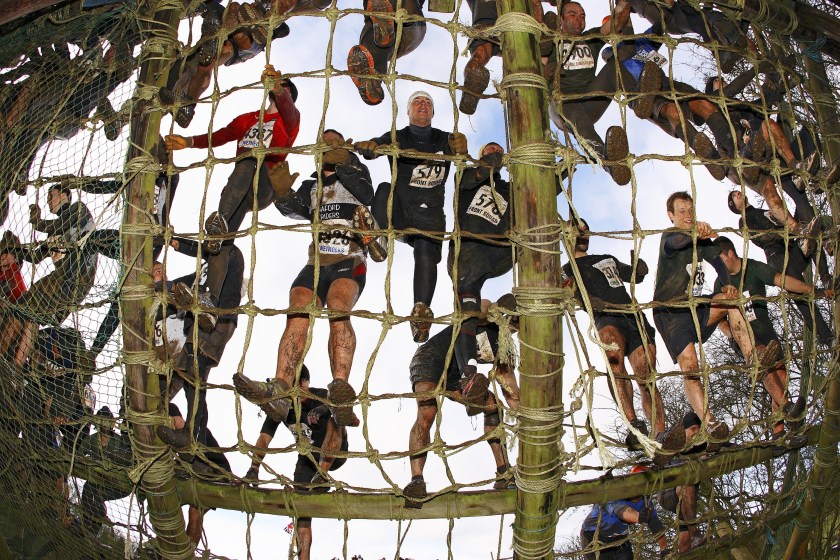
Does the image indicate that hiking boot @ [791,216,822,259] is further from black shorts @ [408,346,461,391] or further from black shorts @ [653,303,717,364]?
black shorts @ [408,346,461,391]

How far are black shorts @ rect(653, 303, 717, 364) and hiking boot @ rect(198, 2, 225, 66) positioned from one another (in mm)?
3373

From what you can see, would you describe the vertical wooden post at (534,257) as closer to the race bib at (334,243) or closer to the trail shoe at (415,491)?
the trail shoe at (415,491)

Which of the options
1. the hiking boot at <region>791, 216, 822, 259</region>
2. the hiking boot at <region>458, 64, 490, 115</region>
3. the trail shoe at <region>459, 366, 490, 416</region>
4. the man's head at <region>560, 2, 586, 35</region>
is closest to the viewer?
the trail shoe at <region>459, 366, 490, 416</region>

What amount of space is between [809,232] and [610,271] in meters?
1.31

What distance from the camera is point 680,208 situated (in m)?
6.48

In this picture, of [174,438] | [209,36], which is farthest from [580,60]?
[174,438]

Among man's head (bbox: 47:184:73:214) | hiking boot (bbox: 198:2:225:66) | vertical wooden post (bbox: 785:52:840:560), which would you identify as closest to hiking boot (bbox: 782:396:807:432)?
vertical wooden post (bbox: 785:52:840:560)

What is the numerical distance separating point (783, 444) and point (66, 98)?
4629mm

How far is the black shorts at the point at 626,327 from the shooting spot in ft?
20.5

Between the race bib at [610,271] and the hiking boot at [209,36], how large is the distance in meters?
2.90

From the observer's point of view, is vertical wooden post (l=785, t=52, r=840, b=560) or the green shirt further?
the green shirt

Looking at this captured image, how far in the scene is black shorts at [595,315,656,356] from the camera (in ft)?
20.5

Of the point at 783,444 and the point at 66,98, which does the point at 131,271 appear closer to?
the point at 66,98

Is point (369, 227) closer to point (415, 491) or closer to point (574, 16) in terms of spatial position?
point (415, 491)
